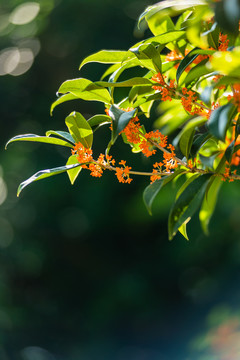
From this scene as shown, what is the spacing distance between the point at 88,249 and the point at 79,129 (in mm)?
3293

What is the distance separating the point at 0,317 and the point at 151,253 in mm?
1342

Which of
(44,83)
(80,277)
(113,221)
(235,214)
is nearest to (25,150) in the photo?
(44,83)

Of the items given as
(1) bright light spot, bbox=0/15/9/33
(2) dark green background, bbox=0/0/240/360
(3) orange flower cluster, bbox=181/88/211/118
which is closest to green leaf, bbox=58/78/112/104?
(3) orange flower cluster, bbox=181/88/211/118

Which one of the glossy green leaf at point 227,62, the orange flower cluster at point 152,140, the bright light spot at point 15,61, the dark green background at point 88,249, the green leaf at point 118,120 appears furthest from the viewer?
the bright light spot at point 15,61

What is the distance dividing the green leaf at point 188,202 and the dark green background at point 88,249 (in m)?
2.72

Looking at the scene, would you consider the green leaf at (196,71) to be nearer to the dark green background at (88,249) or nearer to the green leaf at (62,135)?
the green leaf at (62,135)

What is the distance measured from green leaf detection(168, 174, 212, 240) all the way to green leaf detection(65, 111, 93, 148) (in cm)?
17

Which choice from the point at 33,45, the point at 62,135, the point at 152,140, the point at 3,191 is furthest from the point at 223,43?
the point at 33,45

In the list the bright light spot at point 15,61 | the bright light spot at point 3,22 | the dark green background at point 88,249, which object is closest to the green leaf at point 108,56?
the dark green background at point 88,249

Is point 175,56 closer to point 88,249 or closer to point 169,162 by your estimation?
point 169,162

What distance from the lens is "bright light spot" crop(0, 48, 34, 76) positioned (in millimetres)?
3787

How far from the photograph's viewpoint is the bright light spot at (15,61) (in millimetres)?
3787

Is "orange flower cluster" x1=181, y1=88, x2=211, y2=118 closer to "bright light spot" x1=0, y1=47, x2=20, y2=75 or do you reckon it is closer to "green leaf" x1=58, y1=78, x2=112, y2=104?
"green leaf" x1=58, y1=78, x2=112, y2=104

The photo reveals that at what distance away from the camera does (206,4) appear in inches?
21.7
